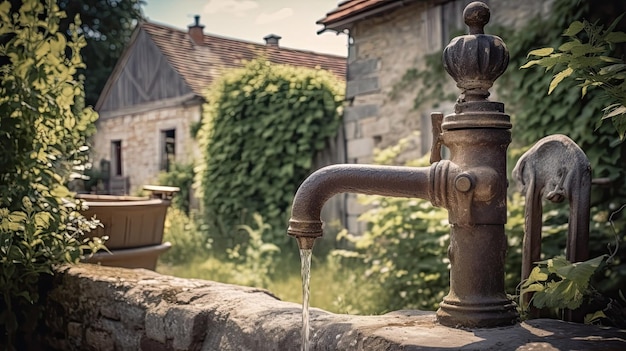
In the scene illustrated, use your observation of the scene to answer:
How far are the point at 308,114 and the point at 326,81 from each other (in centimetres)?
48

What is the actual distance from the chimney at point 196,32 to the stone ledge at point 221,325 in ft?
39.0

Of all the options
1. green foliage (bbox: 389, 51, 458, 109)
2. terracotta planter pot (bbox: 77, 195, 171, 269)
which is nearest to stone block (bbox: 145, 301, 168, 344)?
terracotta planter pot (bbox: 77, 195, 171, 269)

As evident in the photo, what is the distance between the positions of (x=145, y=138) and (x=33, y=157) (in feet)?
37.2

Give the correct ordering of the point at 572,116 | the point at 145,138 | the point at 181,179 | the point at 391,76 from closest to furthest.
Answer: the point at 572,116
the point at 391,76
the point at 181,179
the point at 145,138

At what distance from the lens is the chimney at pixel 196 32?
1414 cm

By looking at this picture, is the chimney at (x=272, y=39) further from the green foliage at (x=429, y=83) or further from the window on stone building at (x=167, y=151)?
the green foliage at (x=429, y=83)

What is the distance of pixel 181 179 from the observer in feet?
38.6

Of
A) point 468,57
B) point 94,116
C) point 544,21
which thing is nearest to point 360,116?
point 544,21

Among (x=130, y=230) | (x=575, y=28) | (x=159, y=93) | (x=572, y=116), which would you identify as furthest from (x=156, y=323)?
(x=159, y=93)

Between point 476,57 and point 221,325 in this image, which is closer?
point 476,57

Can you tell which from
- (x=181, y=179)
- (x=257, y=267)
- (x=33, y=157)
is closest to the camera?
(x=33, y=157)

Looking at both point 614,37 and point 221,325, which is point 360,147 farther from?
point 614,37

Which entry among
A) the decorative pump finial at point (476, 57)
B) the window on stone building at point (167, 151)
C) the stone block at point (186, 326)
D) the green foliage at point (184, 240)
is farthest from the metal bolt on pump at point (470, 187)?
the window on stone building at point (167, 151)

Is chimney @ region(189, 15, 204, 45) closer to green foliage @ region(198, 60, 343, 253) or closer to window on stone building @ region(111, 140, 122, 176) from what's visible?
window on stone building @ region(111, 140, 122, 176)
